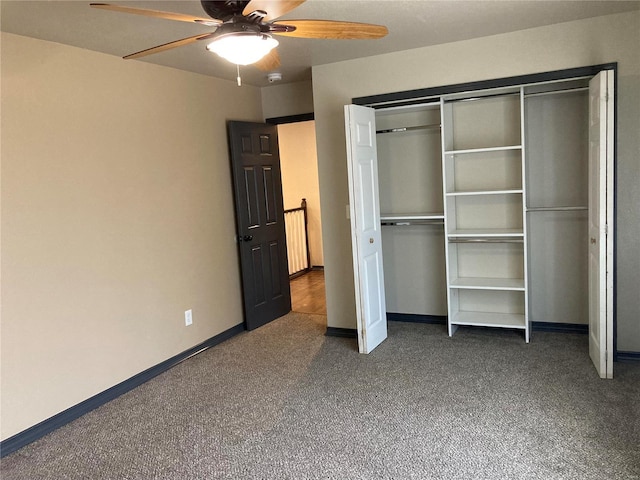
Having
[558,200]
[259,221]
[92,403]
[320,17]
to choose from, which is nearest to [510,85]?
[558,200]

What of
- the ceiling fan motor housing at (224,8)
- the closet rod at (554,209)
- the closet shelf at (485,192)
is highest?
the ceiling fan motor housing at (224,8)

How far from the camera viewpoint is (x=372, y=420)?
2.97 meters

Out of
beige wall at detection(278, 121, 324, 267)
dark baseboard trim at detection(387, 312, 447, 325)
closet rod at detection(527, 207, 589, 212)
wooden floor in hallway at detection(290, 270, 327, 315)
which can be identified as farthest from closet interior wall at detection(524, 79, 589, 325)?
beige wall at detection(278, 121, 324, 267)

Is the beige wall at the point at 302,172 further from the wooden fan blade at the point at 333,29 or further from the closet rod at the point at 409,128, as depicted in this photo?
the wooden fan blade at the point at 333,29

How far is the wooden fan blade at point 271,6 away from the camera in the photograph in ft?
5.88

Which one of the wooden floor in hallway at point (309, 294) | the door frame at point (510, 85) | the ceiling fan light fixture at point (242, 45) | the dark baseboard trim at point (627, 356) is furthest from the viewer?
the wooden floor in hallway at point (309, 294)

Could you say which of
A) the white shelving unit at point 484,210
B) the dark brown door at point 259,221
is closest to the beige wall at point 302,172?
the dark brown door at point 259,221

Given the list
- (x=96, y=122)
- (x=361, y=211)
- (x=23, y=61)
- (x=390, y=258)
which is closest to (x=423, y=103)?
(x=361, y=211)

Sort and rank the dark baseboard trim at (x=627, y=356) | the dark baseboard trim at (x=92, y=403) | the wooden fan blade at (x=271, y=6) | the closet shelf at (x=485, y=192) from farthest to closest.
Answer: the closet shelf at (x=485, y=192), the dark baseboard trim at (x=627, y=356), the dark baseboard trim at (x=92, y=403), the wooden fan blade at (x=271, y=6)

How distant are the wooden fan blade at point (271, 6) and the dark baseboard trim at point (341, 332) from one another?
317cm

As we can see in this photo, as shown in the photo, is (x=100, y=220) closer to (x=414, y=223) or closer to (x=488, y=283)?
(x=414, y=223)

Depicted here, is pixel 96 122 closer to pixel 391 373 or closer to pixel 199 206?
pixel 199 206

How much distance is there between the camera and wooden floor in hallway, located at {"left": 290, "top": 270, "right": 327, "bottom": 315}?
5578 millimetres

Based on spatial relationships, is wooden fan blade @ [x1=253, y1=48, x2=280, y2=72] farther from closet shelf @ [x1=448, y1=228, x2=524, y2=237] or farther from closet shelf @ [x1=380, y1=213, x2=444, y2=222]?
closet shelf @ [x1=448, y1=228, x2=524, y2=237]
